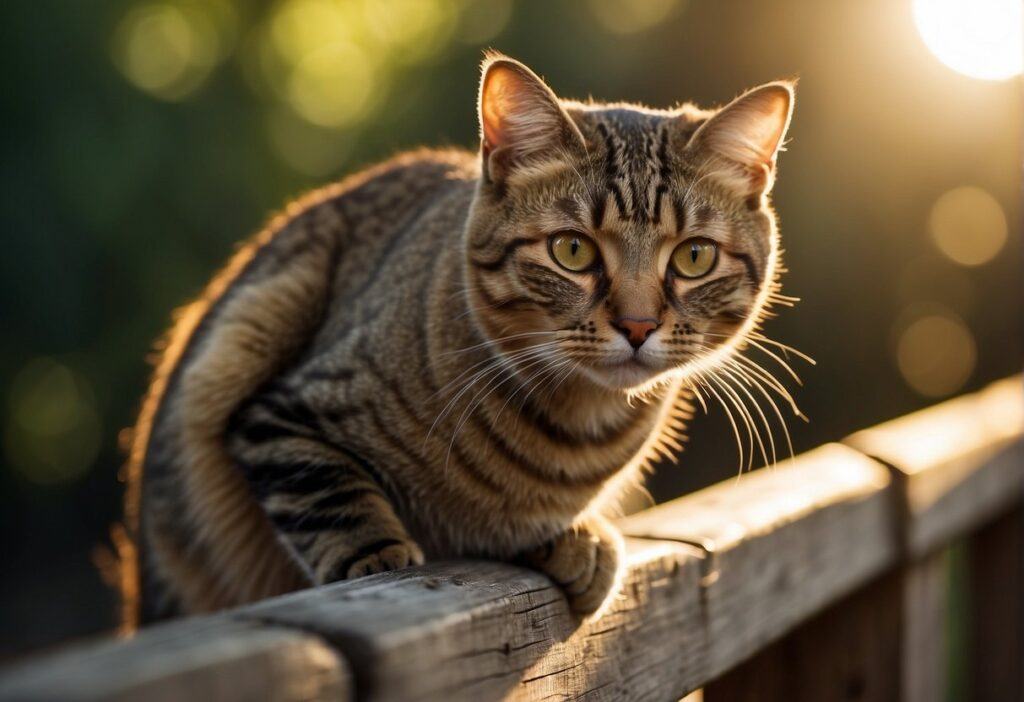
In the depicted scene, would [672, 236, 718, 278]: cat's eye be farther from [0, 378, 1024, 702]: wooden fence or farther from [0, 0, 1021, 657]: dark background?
[0, 0, 1021, 657]: dark background

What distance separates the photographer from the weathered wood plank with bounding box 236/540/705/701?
0.86m

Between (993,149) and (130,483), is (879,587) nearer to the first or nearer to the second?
(130,483)

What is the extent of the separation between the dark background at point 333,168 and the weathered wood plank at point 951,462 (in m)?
2.09

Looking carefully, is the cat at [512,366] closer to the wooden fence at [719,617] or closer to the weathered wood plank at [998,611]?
the wooden fence at [719,617]

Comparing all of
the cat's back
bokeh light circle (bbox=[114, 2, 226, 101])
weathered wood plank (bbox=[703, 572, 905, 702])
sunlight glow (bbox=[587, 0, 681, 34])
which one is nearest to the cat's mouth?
the cat's back

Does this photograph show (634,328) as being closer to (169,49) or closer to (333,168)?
(333,168)

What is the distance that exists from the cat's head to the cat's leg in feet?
1.06

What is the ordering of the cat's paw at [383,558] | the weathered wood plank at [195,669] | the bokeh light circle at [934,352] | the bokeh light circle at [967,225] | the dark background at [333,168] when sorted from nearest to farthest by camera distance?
the weathered wood plank at [195,669] < the cat's paw at [383,558] < the dark background at [333,168] < the bokeh light circle at [967,225] < the bokeh light circle at [934,352]

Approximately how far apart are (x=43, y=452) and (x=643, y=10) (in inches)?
183

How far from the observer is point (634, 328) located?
61.7 inches

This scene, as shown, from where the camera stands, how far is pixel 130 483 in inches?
94.2

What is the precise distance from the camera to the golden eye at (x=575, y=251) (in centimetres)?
164

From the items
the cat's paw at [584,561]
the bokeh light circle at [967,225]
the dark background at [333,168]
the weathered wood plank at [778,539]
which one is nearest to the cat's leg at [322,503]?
the cat's paw at [584,561]

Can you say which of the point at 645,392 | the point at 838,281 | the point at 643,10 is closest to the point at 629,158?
the point at 645,392
